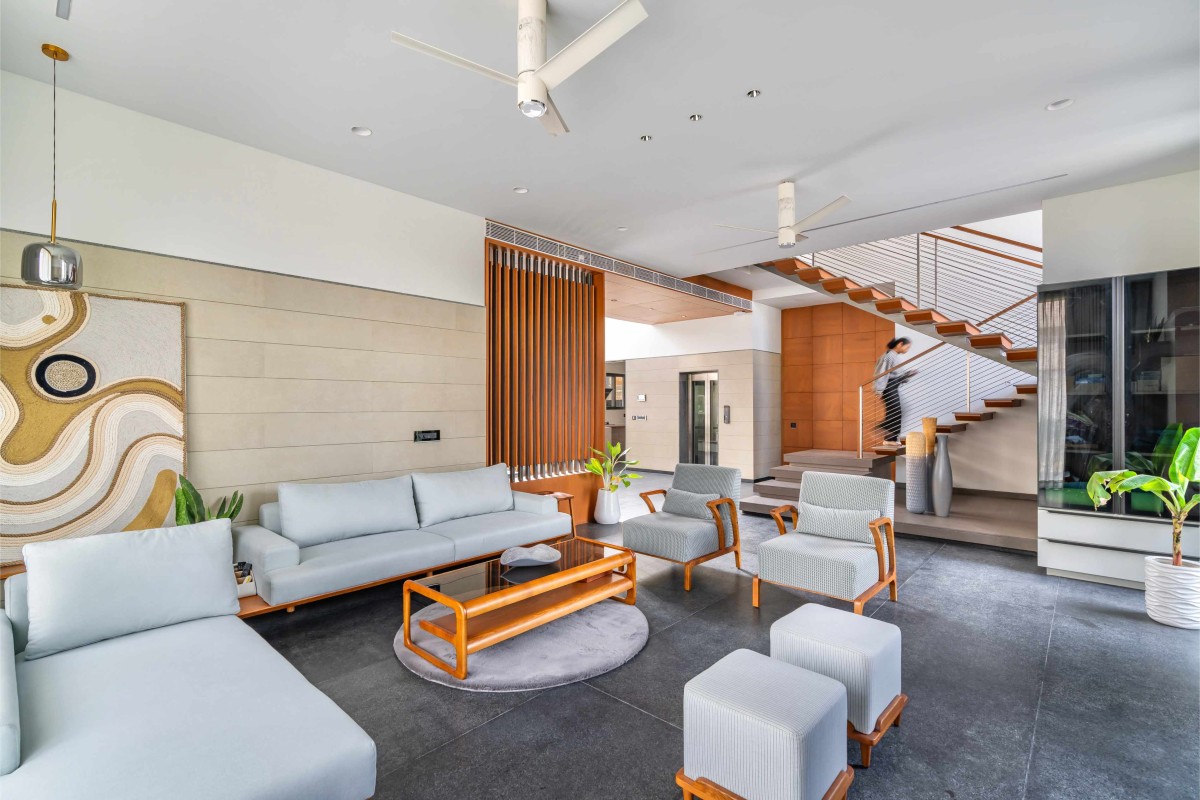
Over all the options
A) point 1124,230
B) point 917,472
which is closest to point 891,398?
point 917,472

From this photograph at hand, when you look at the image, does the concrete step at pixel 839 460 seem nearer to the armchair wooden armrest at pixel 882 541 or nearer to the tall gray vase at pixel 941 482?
the tall gray vase at pixel 941 482

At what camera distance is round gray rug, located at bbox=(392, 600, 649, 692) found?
2.88 meters

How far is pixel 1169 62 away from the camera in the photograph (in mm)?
2971

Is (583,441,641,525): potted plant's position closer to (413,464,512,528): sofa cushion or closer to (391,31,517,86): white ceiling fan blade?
(413,464,512,528): sofa cushion

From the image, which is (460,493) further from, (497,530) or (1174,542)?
(1174,542)

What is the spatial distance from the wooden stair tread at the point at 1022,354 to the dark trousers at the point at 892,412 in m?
1.68

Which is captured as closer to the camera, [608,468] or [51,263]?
[51,263]

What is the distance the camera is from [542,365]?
623 centimetres

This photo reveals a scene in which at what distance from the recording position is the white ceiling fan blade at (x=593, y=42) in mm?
2084

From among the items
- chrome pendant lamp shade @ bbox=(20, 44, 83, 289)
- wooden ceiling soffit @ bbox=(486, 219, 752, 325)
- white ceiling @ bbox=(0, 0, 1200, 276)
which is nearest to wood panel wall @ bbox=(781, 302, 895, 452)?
wooden ceiling soffit @ bbox=(486, 219, 752, 325)

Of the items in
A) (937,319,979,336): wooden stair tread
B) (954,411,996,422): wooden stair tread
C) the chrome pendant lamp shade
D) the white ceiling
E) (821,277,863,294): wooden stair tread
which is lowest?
(954,411,996,422): wooden stair tread

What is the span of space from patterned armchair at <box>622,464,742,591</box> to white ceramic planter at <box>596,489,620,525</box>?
5.03 feet

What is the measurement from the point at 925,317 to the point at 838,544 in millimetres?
4166

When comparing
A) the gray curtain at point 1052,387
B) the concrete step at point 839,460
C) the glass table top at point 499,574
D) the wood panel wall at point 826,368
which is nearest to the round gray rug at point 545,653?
the glass table top at point 499,574
